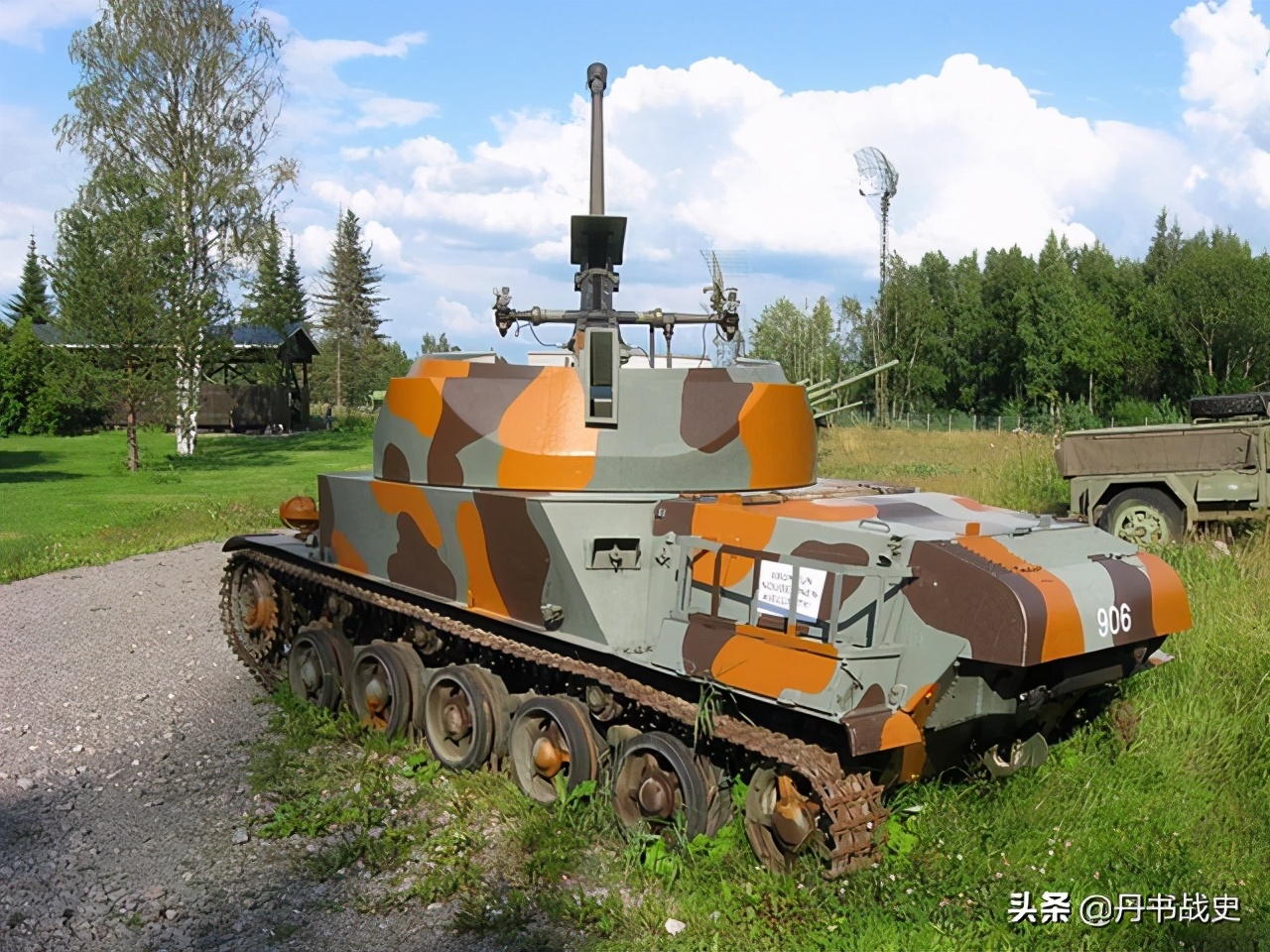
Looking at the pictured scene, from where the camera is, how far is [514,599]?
20.7 ft

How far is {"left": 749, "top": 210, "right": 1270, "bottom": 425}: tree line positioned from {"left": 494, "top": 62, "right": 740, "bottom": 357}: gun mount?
28836 mm

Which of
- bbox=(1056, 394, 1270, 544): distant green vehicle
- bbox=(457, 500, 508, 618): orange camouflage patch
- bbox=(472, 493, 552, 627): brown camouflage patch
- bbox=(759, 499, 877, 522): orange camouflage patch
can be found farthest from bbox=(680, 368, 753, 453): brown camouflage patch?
bbox=(1056, 394, 1270, 544): distant green vehicle

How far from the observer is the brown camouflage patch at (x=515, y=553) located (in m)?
6.05

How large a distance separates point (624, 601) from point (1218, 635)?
4370mm

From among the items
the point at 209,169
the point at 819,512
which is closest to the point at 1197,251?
the point at 209,169

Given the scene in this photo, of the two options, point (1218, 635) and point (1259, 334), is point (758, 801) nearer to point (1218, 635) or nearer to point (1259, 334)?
point (1218, 635)

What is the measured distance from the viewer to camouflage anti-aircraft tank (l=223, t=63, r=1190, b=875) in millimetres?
4848

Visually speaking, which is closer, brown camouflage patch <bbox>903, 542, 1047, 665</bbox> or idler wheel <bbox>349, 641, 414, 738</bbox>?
brown camouflage patch <bbox>903, 542, 1047, 665</bbox>

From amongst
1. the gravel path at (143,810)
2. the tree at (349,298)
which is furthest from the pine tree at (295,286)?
the gravel path at (143,810)

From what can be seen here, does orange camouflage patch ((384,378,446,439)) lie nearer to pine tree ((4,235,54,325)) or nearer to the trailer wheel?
the trailer wheel

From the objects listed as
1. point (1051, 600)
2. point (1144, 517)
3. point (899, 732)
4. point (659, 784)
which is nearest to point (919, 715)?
point (899, 732)

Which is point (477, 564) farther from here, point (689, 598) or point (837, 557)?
point (837, 557)

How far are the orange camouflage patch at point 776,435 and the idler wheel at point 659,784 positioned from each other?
1.72 metres

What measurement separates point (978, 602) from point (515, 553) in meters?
2.56
